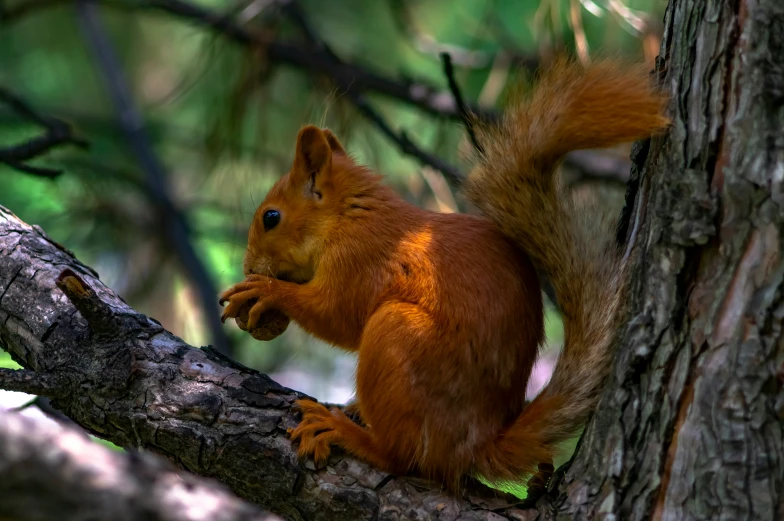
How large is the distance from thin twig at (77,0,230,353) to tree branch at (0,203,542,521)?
2.22 metres

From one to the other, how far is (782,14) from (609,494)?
0.84m

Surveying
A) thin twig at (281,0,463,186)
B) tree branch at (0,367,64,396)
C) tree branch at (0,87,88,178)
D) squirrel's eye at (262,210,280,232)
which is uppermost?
thin twig at (281,0,463,186)

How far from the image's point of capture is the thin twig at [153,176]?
4.32 metres

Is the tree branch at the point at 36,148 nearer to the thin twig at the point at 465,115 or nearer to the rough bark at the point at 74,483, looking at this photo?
the thin twig at the point at 465,115

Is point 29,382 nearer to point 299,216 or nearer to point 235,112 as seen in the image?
point 299,216

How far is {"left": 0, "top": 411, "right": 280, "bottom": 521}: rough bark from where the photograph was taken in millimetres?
925

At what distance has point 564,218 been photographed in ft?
5.74

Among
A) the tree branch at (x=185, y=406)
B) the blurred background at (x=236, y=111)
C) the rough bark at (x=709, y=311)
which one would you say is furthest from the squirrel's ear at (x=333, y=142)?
the rough bark at (x=709, y=311)

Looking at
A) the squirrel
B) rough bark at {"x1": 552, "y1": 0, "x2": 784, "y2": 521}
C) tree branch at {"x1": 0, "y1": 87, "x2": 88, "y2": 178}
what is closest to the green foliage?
tree branch at {"x1": 0, "y1": 87, "x2": 88, "y2": 178}

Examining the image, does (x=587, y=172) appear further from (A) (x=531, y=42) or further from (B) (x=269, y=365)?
(B) (x=269, y=365)

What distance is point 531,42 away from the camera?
4070 mm

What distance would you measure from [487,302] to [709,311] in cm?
53

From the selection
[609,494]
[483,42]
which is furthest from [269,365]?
[609,494]

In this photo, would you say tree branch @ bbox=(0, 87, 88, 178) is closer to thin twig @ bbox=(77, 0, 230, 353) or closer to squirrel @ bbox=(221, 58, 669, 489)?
squirrel @ bbox=(221, 58, 669, 489)
